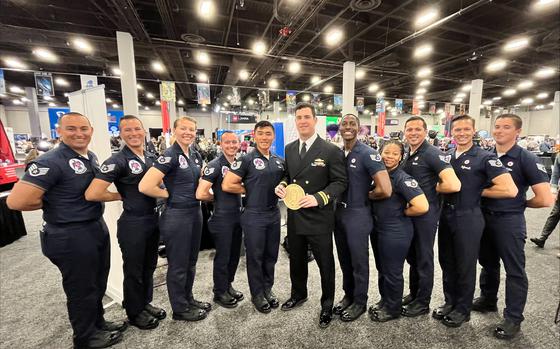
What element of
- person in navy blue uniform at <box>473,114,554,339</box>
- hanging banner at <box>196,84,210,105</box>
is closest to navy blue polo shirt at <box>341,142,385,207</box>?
person in navy blue uniform at <box>473,114,554,339</box>

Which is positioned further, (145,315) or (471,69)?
(471,69)

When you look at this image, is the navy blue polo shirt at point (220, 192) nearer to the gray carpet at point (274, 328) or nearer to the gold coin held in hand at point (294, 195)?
the gold coin held in hand at point (294, 195)

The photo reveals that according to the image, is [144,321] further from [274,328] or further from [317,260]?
[317,260]

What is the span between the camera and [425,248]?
230 centimetres

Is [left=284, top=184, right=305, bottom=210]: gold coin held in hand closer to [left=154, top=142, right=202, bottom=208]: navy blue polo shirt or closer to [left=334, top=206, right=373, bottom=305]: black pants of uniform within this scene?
[left=334, top=206, right=373, bottom=305]: black pants of uniform

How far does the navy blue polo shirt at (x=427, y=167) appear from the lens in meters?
2.22

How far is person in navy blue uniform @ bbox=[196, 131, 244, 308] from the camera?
2.45 meters

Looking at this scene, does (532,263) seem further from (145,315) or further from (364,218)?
(145,315)

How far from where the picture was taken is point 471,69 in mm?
11016

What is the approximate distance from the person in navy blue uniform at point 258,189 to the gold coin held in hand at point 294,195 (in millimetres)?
390

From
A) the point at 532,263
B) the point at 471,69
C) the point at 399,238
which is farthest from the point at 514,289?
the point at 471,69

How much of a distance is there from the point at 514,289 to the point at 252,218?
2.27 m

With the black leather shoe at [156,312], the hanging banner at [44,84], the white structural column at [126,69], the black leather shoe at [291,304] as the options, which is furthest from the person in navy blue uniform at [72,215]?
the hanging banner at [44,84]

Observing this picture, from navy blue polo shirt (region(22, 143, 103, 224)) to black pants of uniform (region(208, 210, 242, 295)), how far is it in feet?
3.21
